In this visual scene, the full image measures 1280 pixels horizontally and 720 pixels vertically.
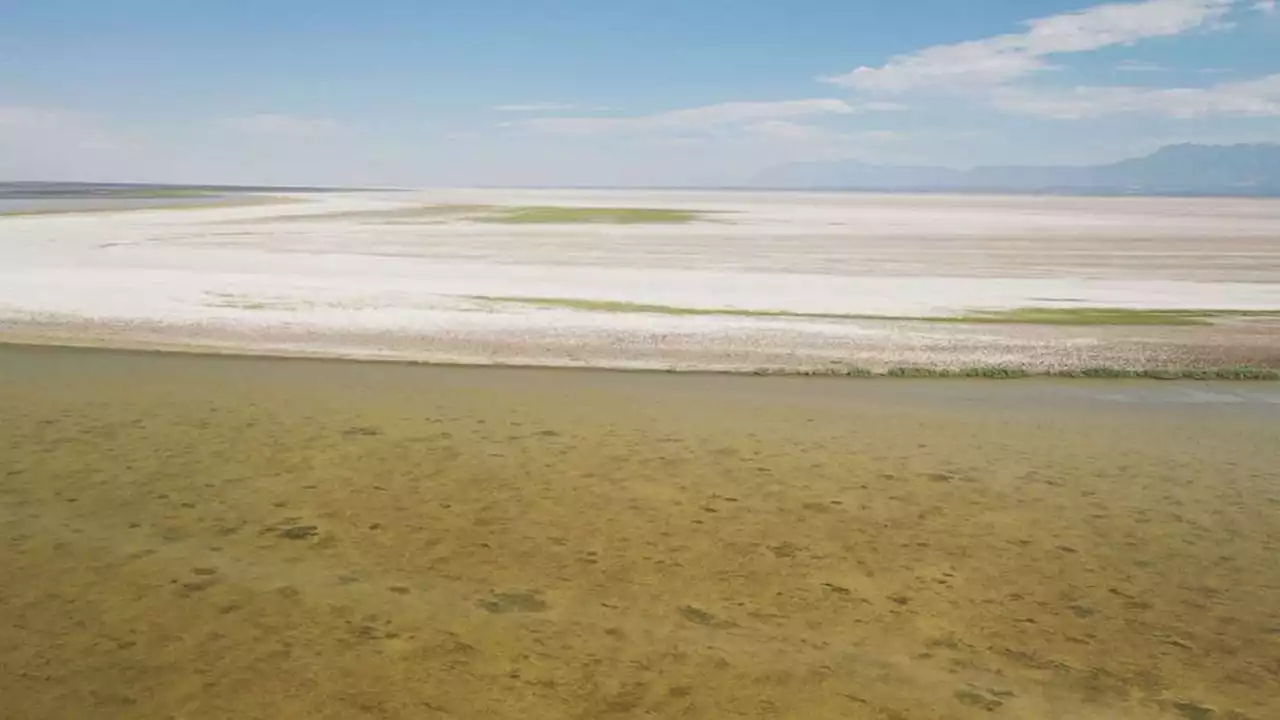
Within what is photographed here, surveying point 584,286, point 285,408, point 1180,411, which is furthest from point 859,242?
point 285,408

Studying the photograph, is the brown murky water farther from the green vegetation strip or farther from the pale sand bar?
the green vegetation strip

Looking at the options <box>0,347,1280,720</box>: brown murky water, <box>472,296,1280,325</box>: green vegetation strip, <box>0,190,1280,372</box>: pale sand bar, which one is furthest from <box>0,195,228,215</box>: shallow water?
<box>0,347,1280,720</box>: brown murky water

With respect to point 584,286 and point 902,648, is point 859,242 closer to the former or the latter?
point 584,286

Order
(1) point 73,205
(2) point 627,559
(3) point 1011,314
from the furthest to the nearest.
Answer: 1. (1) point 73,205
2. (3) point 1011,314
3. (2) point 627,559

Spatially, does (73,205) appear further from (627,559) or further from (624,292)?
(627,559)

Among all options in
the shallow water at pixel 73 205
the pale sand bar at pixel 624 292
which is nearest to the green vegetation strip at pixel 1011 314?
the pale sand bar at pixel 624 292

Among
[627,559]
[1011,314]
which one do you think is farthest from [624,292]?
[627,559]

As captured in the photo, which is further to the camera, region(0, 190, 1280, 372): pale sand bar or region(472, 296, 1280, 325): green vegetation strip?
region(472, 296, 1280, 325): green vegetation strip
